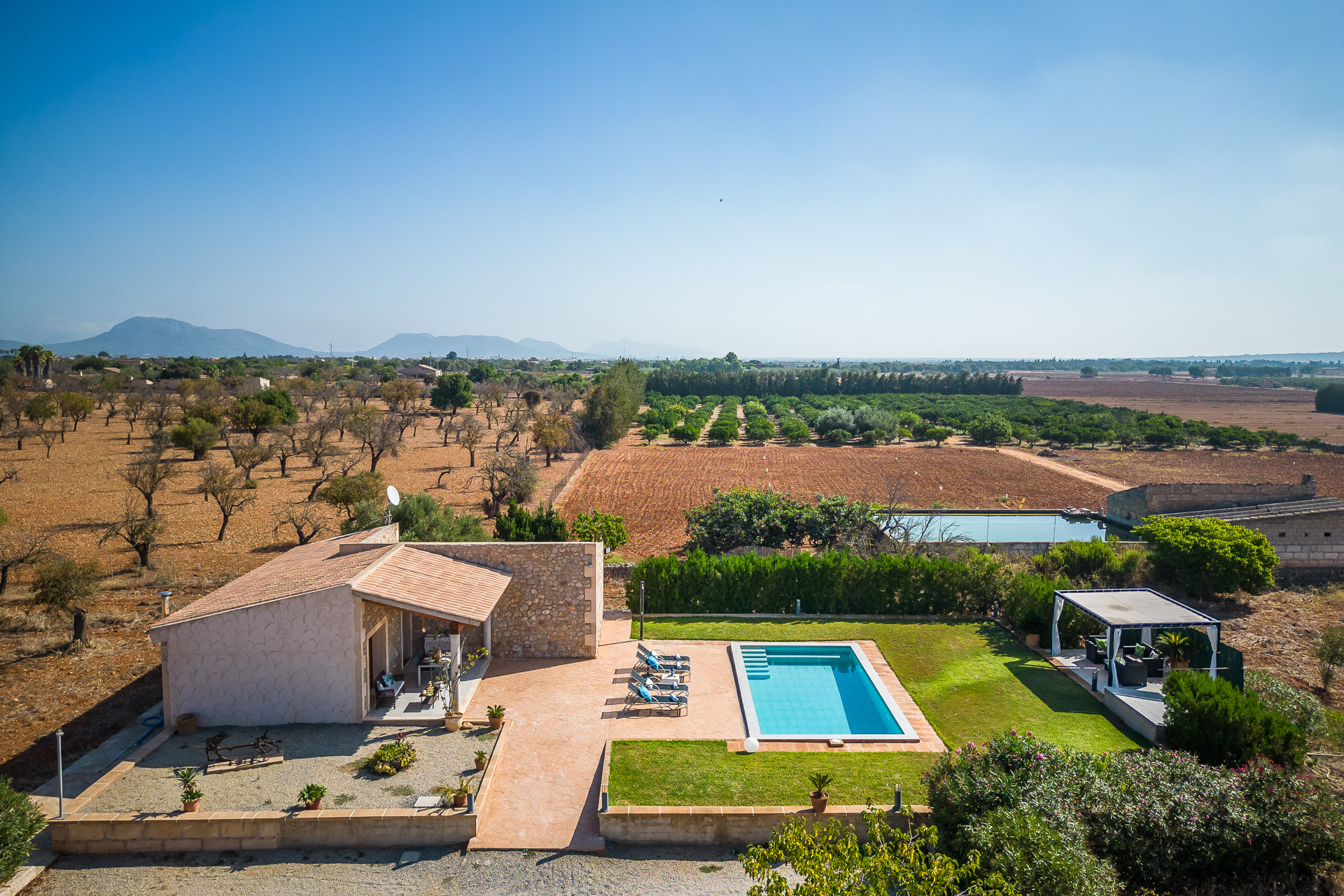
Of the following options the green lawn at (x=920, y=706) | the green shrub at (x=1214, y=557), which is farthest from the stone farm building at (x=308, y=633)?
the green shrub at (x=1214, y=557)

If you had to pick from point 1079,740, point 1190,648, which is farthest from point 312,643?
point 1190,648

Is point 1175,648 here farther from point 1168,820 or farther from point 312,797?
point 312,797

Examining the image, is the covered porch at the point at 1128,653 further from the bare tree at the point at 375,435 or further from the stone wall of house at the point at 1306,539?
the bare tree at the point at 375,435

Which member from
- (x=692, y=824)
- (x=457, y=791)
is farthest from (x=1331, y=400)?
(x=457, y=791)

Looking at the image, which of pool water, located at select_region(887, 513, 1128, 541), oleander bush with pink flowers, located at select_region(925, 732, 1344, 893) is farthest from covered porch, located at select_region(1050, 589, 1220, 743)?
pool water, located at select_region(887, 513, 1128, 541)

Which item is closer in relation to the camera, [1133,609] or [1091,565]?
[1133,609]

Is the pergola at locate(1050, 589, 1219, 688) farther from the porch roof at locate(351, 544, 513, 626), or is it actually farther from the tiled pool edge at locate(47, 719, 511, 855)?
the tiled pool edge at locate(47, 719, 511, 855)

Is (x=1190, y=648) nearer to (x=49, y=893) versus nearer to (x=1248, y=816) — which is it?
(x=1248, y=816)
